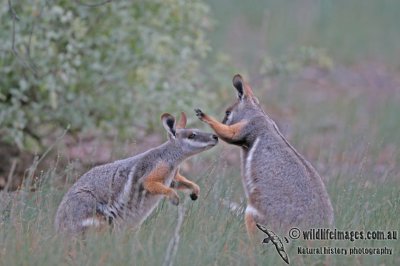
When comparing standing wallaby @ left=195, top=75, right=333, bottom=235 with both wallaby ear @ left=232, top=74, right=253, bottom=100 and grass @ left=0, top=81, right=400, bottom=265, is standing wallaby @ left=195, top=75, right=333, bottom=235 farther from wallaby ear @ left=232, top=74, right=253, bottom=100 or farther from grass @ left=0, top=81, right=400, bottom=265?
wallaby ear @ left=232, top=74, right=253, bottom=100

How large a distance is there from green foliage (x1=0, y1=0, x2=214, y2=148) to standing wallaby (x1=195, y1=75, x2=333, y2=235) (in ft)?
13.1

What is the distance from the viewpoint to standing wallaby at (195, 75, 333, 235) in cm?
683

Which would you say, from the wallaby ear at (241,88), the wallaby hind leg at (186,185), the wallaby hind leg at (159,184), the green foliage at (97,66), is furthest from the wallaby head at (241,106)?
the green foliage at (97,66)

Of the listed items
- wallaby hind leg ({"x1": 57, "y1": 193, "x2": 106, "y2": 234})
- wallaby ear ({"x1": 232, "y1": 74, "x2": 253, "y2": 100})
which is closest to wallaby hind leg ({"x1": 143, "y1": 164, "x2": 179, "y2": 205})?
wallaby hind leg ({"x1": 57, "y1": 193, "x2": 106, "y2": 234})

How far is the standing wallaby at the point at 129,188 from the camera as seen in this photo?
23.6 feet

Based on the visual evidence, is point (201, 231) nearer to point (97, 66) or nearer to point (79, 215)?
point (79, 215)

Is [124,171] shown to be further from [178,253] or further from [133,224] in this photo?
[178,253]

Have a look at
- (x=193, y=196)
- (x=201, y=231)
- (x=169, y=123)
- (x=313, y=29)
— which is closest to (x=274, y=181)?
(x=201, y=231)

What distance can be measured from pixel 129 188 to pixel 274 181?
1235 mm

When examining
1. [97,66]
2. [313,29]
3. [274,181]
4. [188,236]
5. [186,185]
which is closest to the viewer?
[188,236]

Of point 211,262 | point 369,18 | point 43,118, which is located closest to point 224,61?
point 43,118

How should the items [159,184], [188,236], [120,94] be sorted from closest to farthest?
[188,236] → [159,184] → [120,94]

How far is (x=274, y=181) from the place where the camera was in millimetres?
7035

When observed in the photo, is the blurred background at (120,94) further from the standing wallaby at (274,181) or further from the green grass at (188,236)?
the standing wallaby at (274,181)
